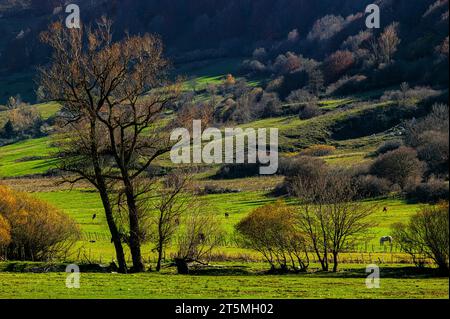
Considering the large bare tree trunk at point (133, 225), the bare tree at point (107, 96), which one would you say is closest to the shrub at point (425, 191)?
the large bare tree trunk at point (133, 225)

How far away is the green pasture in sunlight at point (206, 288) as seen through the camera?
78.2ft

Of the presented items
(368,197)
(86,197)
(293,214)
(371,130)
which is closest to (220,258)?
(293,214)

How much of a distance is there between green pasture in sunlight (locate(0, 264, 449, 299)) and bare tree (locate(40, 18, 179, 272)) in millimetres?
6718

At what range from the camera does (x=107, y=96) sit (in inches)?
1318

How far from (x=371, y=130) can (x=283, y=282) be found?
440ft

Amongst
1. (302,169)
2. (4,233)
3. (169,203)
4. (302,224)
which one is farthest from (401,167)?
(4,233)

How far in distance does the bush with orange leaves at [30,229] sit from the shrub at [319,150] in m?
92.5

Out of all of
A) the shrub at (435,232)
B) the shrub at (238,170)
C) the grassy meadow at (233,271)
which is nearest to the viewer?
the grassy meadow at (233,271)

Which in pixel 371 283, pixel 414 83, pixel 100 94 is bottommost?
pixel 371 283

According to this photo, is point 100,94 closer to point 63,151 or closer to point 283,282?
point 63,151

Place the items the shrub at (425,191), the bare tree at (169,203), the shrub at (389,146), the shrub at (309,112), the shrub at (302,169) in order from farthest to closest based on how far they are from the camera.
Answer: the shrub at (309,112), the shrub at (389,146), the shrub at (302,169), the shrub at (425,191), the bare tree at (169,203)

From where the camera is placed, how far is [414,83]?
176m

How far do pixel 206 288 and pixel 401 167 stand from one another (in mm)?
78238

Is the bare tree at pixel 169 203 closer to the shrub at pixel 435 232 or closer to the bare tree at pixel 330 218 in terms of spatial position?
the bare tree at pixel 330 218
